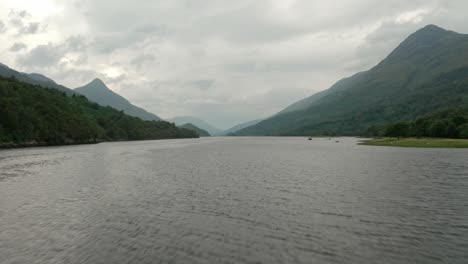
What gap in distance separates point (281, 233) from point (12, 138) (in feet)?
642

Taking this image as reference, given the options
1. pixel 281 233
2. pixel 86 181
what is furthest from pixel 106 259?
pixel 86 181

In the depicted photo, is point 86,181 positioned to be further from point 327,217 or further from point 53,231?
point 327,217

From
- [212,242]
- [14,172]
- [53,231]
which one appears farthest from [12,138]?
[212,242]

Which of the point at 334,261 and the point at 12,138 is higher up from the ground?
the point at 12,138

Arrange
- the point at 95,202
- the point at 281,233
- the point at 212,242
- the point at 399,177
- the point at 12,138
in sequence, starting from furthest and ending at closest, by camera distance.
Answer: the point at 12,138 → the point at 399,177 → the point at 95,202 → the point at 281,233 → the point at 212,242

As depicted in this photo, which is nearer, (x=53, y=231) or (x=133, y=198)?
(x=53, y=231)

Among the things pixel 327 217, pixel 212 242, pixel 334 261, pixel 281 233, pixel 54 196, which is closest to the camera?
pixel 334 261

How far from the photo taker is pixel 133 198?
132ft

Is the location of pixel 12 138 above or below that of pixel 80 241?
above

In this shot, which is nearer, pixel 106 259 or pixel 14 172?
pixel 106 259

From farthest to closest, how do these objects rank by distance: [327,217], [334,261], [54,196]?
[54,196] → [327,217] → [334,261]

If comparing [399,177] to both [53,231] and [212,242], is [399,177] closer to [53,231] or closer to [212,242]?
[212,242]

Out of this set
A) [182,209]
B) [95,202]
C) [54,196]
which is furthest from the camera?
[54,196]

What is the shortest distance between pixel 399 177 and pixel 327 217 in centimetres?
3220
